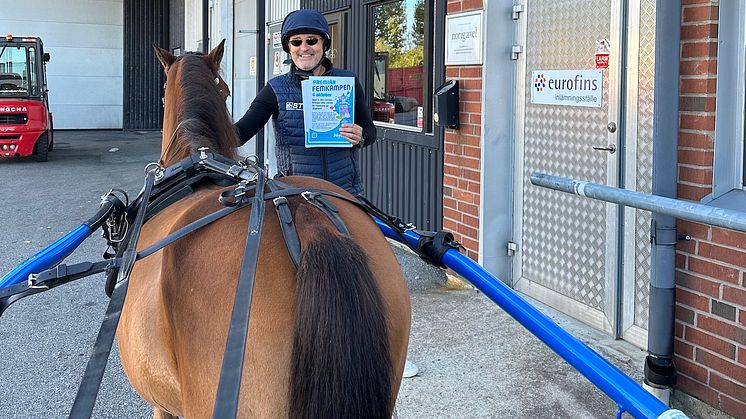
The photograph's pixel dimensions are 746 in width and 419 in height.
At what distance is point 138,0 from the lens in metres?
27.1

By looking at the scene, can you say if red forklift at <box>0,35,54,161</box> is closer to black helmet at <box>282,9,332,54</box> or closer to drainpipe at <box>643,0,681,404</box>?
black helmet at <box>282,9,332,54</box>

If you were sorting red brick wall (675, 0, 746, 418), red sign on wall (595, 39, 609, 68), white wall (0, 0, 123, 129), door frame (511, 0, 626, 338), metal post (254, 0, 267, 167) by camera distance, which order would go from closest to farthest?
red brick wall (675, 0, 746, 418)
door frame (511, 0, 626, 338)
red sign on wall (595, 39, 609, 68)
metal post (254, 0, 267, 167)
white wall (0, 0, 123, 129)

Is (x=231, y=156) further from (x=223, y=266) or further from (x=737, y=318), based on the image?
(x=737, y=318)

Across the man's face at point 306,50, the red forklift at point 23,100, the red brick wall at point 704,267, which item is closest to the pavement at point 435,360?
the red brick wall at point 704,267

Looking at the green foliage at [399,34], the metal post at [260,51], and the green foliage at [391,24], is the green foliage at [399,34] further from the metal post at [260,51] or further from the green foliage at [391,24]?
the metal post at [260,51]

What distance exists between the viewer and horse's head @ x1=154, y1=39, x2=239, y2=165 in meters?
3.24

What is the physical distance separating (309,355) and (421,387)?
2703 millimetres

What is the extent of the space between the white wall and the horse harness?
25699 millimetres

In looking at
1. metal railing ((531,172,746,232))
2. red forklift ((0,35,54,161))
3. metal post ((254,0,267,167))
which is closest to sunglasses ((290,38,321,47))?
metal railing ((531,172,746,232))

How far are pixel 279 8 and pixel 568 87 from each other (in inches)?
311

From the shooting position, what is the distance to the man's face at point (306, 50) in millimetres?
3814

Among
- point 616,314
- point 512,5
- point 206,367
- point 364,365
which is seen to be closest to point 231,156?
point 206,367

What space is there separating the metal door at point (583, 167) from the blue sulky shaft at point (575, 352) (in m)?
2.17

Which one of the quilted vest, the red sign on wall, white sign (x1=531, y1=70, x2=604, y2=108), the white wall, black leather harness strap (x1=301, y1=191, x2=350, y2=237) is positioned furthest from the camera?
the white wall
